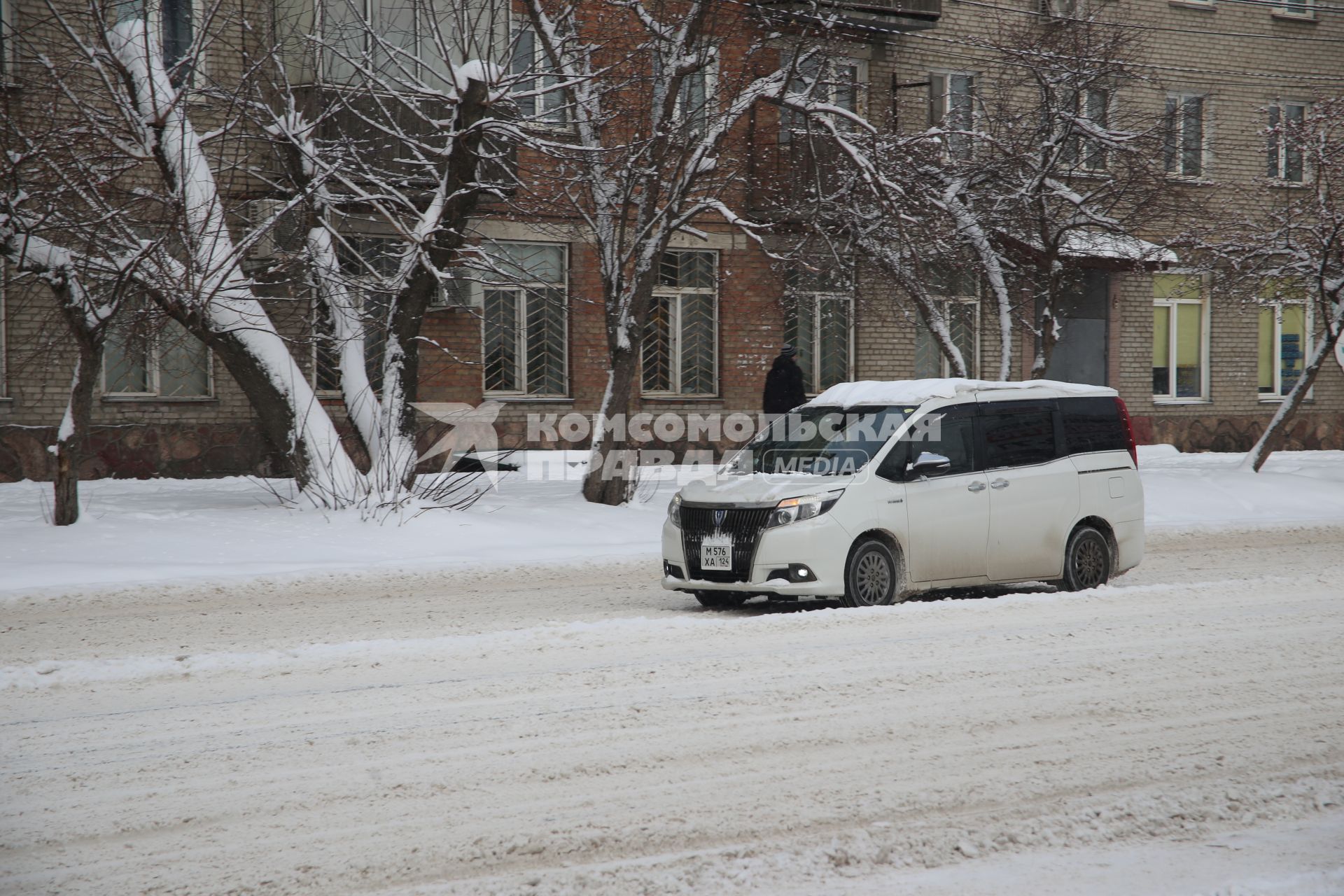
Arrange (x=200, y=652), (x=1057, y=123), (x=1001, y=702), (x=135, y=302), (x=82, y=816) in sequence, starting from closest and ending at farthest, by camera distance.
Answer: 1. (x=82, y=816)
2. (x=1001, y=702)
3. (x=200, y=652)
4. (x=135, y=302)
5. (x=1057, y=123)

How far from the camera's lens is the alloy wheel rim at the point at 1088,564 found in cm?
1126

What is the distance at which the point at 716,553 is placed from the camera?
32.8 feet

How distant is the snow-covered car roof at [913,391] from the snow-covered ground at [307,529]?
12.1 feet

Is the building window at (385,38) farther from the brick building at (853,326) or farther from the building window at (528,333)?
the building window at (528,333)

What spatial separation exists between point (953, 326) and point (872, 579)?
17.5 m

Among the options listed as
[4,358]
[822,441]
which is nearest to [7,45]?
[4,358]

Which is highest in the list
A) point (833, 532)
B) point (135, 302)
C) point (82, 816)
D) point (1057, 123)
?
point (1057, 123)

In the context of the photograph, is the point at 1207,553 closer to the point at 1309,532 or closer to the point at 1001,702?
the point at 1309,532

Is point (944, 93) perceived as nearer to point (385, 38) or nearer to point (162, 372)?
point (385, 38)

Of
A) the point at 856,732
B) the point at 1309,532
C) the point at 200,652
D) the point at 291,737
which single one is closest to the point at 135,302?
the point at 200,652

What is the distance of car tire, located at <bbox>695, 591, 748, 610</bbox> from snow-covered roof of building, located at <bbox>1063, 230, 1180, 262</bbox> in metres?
11.9

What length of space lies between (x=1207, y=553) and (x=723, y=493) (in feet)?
21.7

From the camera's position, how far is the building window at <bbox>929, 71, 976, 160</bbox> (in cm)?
2127

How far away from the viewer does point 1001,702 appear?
6.99m
